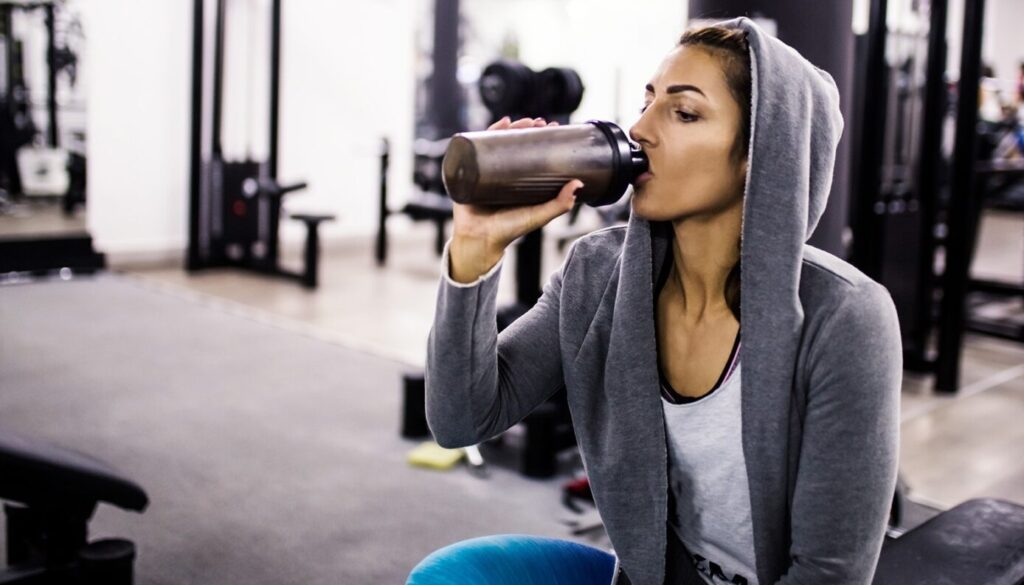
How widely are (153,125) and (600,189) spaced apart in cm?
587

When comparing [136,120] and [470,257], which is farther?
[136,120]

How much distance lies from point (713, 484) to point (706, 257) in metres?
0.28

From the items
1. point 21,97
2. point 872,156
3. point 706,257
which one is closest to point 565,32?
point 21,97

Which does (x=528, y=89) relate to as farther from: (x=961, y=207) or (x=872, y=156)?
(x=961, y=207)

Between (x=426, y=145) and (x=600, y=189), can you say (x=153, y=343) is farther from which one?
(x=600, y=189)

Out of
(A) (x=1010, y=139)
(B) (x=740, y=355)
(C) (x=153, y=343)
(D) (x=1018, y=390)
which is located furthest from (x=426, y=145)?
(B) (x=740, y=355)

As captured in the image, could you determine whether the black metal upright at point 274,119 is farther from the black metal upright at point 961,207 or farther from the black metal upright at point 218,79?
the black metal upright at point 961,207

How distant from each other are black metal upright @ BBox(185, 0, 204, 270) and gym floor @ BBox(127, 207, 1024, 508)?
0.17 m

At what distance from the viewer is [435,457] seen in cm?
320

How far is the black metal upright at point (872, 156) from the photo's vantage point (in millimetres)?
3914

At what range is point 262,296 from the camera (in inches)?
228

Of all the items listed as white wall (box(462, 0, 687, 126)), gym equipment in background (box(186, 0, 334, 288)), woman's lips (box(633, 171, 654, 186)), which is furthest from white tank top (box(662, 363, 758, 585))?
white wall (box(462, 0, 687, 126))

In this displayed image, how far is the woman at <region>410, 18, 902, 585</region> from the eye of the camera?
3.55 feet

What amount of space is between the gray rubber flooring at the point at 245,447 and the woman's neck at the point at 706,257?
1399 millimetres
